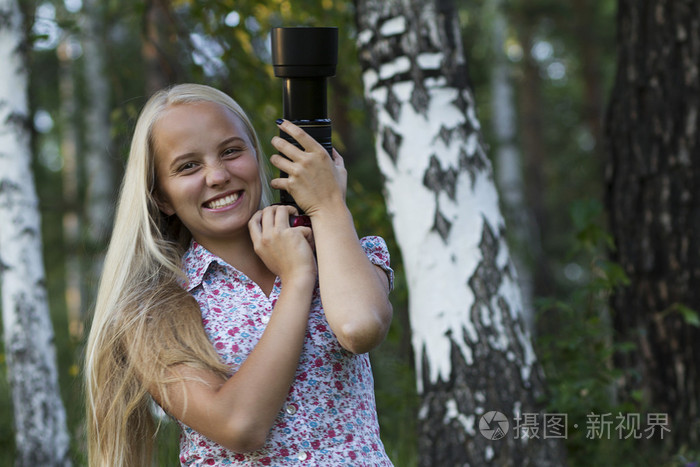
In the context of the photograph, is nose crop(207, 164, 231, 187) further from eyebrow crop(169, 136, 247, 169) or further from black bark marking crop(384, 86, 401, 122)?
black bark marking crop(384, 86, 401, 122)

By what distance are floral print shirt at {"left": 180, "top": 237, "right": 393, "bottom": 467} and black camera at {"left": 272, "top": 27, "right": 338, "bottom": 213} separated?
1.08ft

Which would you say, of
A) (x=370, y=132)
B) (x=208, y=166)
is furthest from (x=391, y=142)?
(x=370, y=132)

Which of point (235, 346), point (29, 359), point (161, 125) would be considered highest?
point (161, 125)

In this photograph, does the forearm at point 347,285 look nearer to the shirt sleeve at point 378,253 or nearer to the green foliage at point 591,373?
the shirt sleeve at point 378,253

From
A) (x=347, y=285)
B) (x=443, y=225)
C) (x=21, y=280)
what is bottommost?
(x=21, y=280)

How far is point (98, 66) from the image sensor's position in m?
9.45

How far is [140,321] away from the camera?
1.72 metres

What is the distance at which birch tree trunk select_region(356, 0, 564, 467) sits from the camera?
301 cm

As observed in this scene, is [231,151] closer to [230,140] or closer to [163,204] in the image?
[230,140]

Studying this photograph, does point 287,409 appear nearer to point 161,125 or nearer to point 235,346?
point 235,346

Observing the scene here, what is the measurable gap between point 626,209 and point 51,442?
3.02m

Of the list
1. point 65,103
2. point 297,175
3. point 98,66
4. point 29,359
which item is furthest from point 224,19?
point 65,103

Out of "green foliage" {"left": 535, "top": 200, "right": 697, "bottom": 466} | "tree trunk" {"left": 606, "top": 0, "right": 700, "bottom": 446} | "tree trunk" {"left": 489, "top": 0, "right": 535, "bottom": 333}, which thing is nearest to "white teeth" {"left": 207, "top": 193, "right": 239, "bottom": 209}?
"green foliage" {"left": 535, "top": 200, "right": 697, "bottom": 466}

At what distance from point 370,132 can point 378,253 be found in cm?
351
